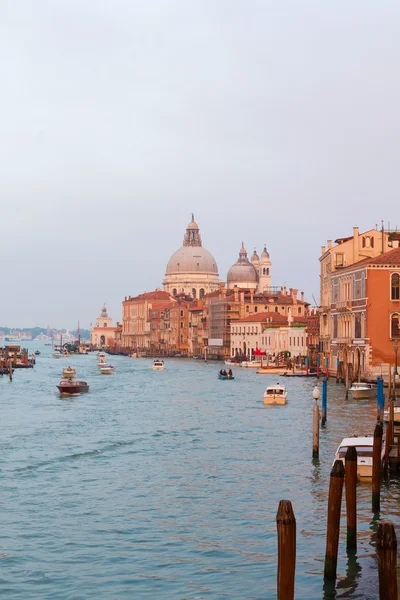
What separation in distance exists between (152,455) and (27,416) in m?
13.3

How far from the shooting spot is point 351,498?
14.5 metres

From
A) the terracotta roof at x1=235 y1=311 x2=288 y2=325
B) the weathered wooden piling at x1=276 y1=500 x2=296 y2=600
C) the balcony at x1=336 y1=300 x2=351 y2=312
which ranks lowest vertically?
the weathered wooden piling at x1=276 y1=500 x2=296 y2=600

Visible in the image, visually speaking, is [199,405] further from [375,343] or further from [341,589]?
[341,589]

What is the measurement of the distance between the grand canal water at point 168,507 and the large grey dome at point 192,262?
14841cm

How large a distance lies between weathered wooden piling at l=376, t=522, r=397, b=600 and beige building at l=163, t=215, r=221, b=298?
564 ft

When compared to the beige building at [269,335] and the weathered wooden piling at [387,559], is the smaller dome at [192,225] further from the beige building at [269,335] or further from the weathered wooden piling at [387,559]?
the weathered wooden piling at [387,559]

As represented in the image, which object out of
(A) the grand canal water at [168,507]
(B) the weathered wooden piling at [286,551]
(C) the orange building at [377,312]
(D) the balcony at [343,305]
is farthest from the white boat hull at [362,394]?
(B) the weathered wooden piling at [286,551]

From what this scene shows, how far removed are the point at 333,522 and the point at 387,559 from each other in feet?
11.2

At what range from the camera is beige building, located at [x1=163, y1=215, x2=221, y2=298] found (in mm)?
183625

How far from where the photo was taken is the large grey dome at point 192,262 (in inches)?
7274

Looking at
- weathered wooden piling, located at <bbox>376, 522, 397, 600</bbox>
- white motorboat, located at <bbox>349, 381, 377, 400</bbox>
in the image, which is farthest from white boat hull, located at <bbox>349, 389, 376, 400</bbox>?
weathered wooden piling, located at <bbox>376, 522, 397, 600</bbox>

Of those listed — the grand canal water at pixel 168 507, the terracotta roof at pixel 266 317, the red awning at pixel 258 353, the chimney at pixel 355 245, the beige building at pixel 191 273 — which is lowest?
the grand canal water at pixel 168 507

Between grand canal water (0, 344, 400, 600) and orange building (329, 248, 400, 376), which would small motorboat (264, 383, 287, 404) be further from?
orange building (329, 248, 400, 376)

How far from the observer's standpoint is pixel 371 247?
202 feet
